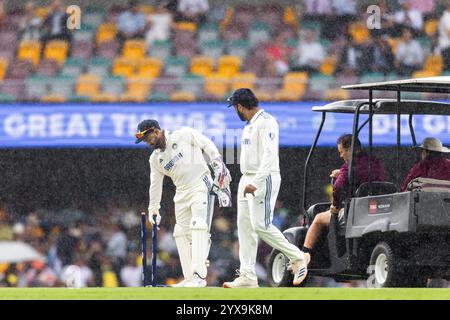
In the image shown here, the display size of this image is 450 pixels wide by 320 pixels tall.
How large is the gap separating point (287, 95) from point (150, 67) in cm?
384

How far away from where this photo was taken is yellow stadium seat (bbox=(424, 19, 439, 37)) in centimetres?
2382

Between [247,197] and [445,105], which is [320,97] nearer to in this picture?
[445,105]

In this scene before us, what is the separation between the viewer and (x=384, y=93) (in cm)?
2038

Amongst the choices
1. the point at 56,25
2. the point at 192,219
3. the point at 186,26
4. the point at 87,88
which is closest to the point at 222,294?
the point at 192,219

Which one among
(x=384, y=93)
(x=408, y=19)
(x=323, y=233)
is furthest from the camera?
(x=408, y=19)

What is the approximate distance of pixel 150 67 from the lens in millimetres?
23453

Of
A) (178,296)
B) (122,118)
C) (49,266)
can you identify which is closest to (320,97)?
(122,118)

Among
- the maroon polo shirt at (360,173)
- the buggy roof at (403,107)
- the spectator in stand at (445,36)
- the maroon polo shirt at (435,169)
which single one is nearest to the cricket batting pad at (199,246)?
the maroon polo shirt at (360,173)

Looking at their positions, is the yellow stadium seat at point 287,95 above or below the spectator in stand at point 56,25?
below

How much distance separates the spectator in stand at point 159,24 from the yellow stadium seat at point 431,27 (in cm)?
488

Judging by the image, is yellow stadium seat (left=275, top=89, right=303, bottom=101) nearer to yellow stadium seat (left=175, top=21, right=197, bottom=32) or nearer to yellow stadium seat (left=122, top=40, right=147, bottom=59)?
yellow stadium seat (left=122, top=40, right=147, bottom=59)

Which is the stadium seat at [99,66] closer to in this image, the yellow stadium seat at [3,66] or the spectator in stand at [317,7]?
the yellow stadium seat at [3,66]

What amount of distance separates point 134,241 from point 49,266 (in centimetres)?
147

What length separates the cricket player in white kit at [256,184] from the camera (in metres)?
11.8
